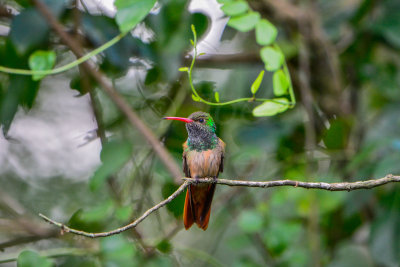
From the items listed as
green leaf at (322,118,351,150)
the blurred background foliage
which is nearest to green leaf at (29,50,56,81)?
the blurred background foliage

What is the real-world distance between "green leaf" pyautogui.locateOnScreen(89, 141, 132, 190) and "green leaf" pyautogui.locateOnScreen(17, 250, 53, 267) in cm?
46

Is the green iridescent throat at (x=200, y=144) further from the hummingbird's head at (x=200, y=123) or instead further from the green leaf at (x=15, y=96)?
the green leaf at (x=15, y=96)

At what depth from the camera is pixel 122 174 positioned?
3.51 m

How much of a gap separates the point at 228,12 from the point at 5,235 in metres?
2.53

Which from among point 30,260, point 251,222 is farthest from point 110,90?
point 251,222

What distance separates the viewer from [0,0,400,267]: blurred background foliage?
9.26 feet

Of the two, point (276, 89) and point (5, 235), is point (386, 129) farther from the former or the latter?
point (5, 235)

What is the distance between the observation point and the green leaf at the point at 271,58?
7.22ft

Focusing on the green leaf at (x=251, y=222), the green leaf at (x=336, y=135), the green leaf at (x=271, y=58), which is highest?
the green leaf at (x=271, y=58)

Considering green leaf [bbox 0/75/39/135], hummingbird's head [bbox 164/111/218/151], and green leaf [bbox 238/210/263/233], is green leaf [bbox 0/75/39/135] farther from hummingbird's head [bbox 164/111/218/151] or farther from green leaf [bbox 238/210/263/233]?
green leaf [bbox 238/210/263/233]

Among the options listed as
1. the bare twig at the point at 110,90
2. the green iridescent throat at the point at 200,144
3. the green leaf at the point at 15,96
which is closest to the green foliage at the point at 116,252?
the bare twig at the point at 110,90

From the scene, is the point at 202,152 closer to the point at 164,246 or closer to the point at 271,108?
the point at 271,108

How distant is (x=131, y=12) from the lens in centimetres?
219

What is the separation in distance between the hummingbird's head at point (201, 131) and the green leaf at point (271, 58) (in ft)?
1.53
